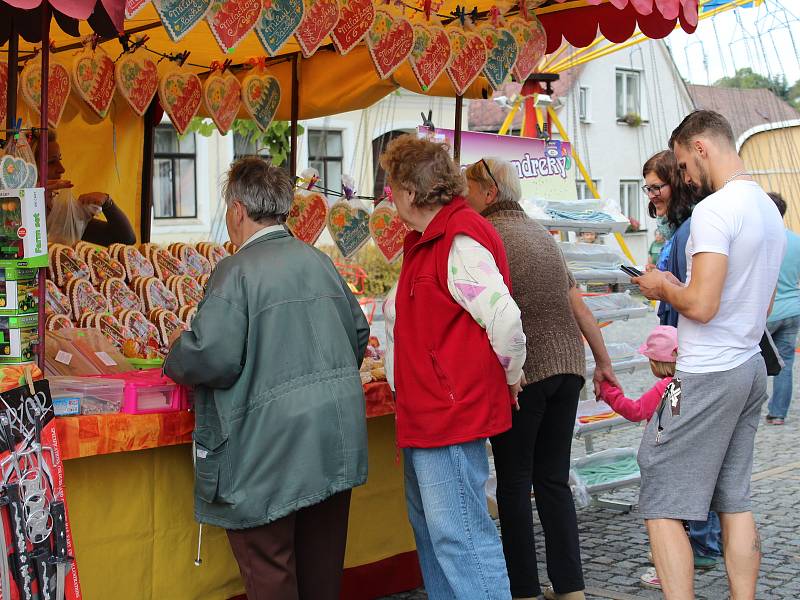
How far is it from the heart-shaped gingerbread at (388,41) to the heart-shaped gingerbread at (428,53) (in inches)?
3.2

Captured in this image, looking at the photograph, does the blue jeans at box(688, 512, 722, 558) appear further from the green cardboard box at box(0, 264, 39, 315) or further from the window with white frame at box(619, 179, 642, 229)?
the window with white frame at box(619, 179, 642, 229)

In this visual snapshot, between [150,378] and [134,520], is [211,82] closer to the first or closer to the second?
[150,378]

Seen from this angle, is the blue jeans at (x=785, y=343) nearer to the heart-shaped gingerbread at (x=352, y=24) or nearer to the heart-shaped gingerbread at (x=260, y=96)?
the heart-shaped gingerbread at (x=260, y=96)

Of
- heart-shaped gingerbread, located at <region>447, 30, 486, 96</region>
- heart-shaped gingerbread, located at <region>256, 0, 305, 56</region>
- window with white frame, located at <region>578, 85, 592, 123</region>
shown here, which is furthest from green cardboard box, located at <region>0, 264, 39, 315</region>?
window with white frame, located at <region>578, 85, 592, 123</region>

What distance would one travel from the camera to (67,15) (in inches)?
114

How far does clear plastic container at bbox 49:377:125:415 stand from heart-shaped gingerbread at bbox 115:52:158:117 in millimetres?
2054

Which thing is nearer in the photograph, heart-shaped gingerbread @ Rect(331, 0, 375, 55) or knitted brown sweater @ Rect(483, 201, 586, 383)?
knitted brown sweater @ Rect(483, 201, 586, 383)

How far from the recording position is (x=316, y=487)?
10.2 ft

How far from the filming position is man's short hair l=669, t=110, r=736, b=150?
338 cm

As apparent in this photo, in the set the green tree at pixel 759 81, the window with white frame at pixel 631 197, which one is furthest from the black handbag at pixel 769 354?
the window with white frame at pixel 631 197

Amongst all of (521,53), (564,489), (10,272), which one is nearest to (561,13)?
(521,53)

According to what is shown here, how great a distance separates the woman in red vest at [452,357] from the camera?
10.6 ft

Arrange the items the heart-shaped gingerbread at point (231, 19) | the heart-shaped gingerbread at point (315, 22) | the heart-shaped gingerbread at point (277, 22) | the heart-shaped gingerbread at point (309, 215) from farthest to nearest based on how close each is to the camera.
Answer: the heart-shaped gingerbread at point (309, 215) < the heart-shaped gingerbread at point (315, 22) < the heart-shaped gingerbread at point (277, 22) < the heart-shaped gingerbread at point (231, 19)

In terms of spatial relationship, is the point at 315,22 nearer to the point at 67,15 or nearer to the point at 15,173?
the point at 67,15
